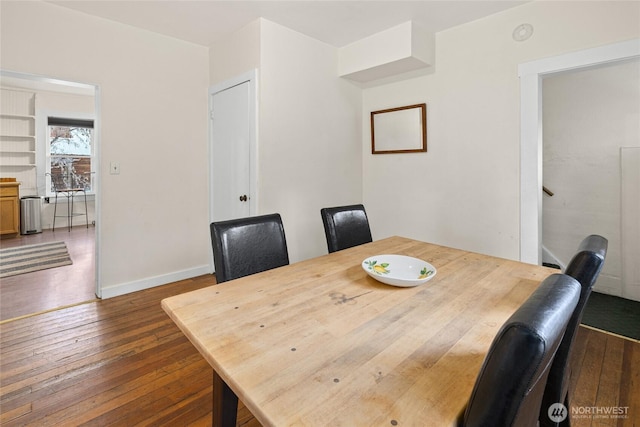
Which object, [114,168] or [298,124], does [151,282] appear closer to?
[114,168]

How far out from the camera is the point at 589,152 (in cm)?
308

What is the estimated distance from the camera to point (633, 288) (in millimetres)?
2873

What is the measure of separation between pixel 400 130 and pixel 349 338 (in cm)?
277

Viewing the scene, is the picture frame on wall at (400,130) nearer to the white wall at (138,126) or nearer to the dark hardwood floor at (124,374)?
the white wall at (138,126)

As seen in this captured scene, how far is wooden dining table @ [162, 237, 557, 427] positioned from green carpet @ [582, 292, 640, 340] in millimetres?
1609

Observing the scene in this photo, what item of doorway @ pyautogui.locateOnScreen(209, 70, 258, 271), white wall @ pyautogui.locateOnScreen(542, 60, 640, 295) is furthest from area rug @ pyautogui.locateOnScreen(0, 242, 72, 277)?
white wall @ pyautogui.locateOnScreen(542, 60, 640, 295)

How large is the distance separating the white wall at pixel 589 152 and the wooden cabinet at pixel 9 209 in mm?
7270

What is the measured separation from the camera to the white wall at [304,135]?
2.78 metres

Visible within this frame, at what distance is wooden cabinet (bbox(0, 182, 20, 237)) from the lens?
16.1ft

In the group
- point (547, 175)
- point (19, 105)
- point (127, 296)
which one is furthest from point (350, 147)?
point (19, 105)

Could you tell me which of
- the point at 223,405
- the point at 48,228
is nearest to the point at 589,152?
the point at 223,405

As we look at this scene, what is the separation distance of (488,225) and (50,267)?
15.1 ft

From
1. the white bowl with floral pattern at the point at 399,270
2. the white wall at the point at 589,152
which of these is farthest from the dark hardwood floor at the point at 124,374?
the white wall at the point at 589,152

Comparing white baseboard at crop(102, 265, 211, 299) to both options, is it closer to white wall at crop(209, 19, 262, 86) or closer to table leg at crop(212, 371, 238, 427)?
white wall at crop(209, 19, 262, 86)
